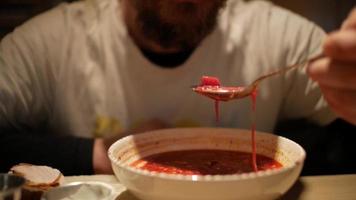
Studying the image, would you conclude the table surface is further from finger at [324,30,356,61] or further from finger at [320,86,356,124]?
finger at [324,30,356,61]

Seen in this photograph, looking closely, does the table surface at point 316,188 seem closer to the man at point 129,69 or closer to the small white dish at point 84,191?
the small white dish at point 84,191

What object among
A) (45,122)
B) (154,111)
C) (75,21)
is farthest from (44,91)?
(154,111)

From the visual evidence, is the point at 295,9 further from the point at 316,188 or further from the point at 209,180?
the point at 209,180

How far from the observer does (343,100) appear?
0.89 m

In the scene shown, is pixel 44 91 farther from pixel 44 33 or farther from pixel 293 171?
pixel 293 171

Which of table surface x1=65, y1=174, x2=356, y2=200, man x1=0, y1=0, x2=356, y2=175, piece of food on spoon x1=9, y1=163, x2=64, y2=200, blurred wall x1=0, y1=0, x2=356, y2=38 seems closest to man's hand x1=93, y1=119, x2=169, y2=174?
man x1=0, y1=0, x2=356, y2=175

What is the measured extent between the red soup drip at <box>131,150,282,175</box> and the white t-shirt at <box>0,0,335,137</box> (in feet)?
1.51

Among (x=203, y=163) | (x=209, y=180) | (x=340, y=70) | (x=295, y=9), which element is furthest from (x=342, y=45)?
(x=295, y=9)

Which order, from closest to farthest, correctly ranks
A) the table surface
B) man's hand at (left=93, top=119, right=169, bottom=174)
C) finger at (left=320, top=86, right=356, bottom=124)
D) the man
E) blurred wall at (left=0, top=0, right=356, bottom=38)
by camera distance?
finger at (left=320, top=86, right=356, bottom=124)
the table surface
man's hand at (left=93, top=119, right=169, bottom=174)
the man
blurred wall at (left=0, top=0, right=356, bottom=38)

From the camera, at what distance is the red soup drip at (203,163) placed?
3.39ft

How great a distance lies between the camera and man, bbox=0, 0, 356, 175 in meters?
1.60

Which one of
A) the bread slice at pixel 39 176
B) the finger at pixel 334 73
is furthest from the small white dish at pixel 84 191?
the finger at pixel 334 73

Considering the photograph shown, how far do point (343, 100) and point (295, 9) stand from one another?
1444mm

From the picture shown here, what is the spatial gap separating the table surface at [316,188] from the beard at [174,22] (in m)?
0.62
